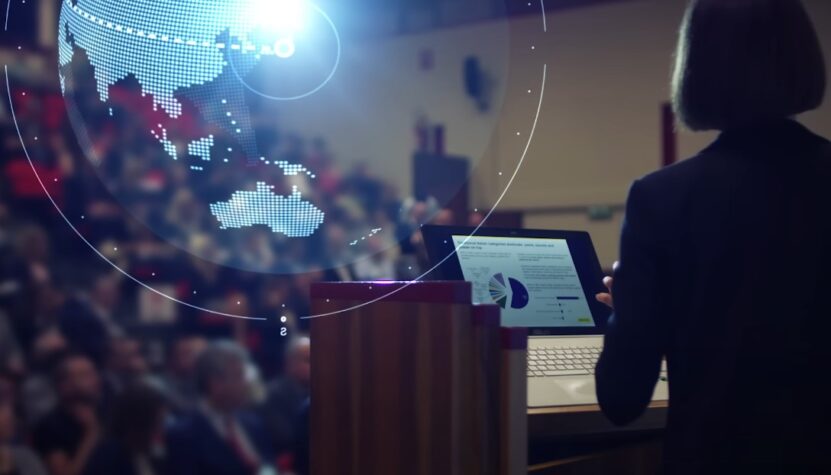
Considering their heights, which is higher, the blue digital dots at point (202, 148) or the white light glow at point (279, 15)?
the white light glow at point (279, 15)

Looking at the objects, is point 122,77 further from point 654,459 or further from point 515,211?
point 515,211

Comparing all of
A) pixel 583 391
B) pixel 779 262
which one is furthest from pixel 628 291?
pixel 583 391

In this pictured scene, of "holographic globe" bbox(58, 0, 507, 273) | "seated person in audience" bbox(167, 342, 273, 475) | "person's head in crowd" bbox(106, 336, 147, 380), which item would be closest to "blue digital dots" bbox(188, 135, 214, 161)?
"holographic globe" bbox(58, 0, 507, 273)

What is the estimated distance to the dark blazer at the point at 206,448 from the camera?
7.98 feet

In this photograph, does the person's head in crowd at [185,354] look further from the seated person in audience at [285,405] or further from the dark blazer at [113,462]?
the dark blazer at [113,462]

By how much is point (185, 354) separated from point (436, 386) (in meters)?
0.77

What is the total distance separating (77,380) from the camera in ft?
8.25

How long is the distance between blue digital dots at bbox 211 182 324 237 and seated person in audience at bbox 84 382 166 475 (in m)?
1.99

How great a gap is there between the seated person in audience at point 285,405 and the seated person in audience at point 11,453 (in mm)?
635

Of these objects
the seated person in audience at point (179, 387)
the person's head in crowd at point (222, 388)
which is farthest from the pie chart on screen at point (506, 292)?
the seated person in audience at point (179, 387)

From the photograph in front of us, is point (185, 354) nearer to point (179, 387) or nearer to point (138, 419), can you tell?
point (138, 419)

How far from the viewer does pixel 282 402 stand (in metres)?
2.12

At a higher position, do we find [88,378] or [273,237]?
[273,237]

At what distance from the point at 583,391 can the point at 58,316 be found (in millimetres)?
1900
